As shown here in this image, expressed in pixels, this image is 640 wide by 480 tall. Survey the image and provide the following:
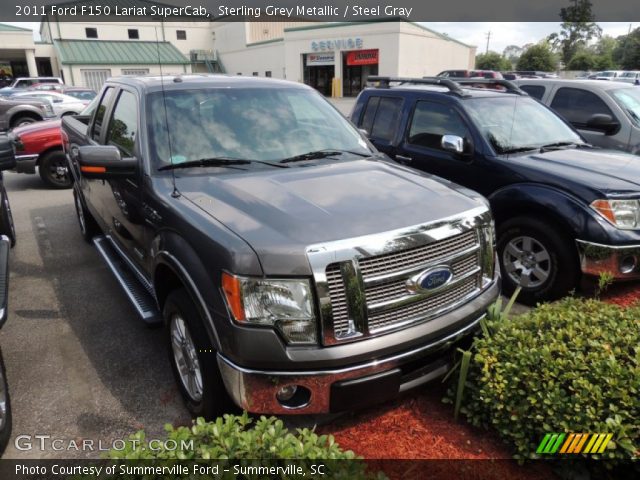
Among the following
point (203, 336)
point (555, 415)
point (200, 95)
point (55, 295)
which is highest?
point (200, 95)

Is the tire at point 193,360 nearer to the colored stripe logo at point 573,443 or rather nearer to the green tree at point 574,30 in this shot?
the colored stripe logo at point 573,443

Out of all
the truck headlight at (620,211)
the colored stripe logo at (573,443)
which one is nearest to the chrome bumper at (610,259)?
the truck headlight at (620,211)

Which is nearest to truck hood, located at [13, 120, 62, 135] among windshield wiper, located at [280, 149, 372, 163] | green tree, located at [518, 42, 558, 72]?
windshield wiper, located at [280, 149, 372, 163]

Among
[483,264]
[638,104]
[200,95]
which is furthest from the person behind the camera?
[638,104]

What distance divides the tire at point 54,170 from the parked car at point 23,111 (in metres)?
6.74

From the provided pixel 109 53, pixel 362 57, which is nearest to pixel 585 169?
pixel 362 57

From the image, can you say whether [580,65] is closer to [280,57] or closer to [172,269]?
[280,57]

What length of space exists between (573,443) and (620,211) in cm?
244

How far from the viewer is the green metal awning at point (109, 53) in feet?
131

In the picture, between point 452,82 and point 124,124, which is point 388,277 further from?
point 452,82

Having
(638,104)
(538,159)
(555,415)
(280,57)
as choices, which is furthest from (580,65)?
(555,415)

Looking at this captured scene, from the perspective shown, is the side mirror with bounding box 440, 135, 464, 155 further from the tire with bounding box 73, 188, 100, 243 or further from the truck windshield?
the tire with bounding box 73, 188, 100, 243

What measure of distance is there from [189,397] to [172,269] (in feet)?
2.55

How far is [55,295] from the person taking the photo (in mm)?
4688
